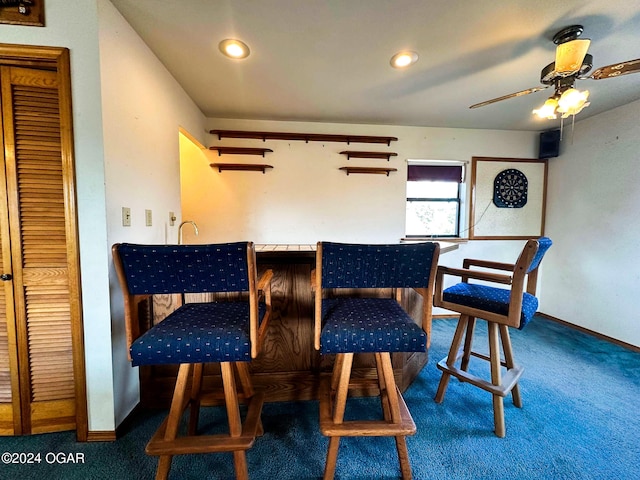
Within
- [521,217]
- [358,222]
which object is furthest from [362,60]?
[521,217]

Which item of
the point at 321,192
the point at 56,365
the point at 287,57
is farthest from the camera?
the point at 321,192

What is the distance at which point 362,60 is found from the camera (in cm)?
181

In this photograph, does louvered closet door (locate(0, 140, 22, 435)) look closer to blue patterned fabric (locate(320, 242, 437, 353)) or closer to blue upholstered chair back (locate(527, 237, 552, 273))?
blue patterned fabric (locate(320, 242, 437, 353))

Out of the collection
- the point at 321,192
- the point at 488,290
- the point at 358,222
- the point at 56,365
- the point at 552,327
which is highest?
the point at 321,192

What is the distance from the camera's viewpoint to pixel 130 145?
1.50 metres

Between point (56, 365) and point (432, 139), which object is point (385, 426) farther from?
point (432, 139)

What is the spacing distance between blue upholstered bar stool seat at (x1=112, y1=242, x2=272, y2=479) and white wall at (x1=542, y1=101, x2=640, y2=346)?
12.1 ft

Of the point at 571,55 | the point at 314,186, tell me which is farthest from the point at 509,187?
the point at 314,186

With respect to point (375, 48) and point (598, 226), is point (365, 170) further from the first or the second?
point (598, 226)

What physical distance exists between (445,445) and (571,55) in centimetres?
239

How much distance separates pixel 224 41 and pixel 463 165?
3.06 meters

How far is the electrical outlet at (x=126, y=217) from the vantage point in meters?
1.43

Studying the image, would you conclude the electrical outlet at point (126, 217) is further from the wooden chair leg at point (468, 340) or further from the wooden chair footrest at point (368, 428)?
the wooden chair leg at point (468, 340)

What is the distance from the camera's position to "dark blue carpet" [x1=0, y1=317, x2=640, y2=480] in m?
1.20
